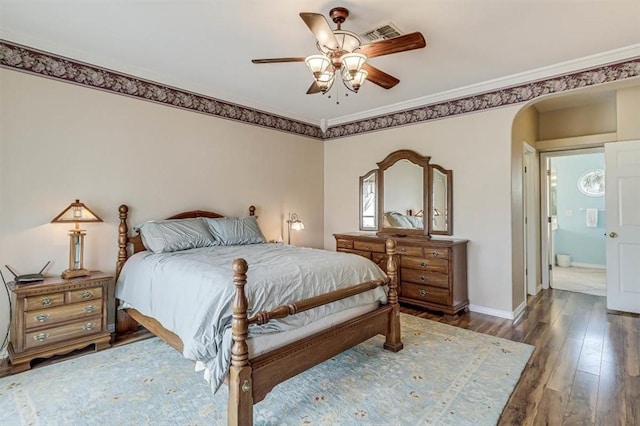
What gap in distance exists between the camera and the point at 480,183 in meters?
3.98

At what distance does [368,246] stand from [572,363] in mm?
2463

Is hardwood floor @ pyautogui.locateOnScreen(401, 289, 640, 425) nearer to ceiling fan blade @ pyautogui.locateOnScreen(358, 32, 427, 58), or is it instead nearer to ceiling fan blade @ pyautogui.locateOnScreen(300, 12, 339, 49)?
ceiling fan blade @ pyautogui.locateOnScreen(358, 32, 427, 58)

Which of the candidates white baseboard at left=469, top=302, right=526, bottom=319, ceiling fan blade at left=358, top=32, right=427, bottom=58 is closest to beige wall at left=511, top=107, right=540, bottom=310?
white baseboard at left=469, top=302, right=526, bottom=319

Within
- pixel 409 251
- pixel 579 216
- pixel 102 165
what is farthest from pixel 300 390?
pixel 579 216

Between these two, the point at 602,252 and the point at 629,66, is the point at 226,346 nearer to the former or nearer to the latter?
the point at 629,66

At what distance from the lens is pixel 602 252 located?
668 cm

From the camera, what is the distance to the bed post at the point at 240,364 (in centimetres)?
173

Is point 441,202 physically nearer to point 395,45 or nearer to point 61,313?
point 395,45

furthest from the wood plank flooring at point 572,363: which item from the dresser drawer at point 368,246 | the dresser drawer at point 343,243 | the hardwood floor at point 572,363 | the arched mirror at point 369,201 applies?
the arched mirror at point 369,201

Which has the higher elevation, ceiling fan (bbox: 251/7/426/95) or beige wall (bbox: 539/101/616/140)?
beige wall (bbox: 539/101/616/140)

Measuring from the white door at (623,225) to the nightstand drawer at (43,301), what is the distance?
5.88 metres

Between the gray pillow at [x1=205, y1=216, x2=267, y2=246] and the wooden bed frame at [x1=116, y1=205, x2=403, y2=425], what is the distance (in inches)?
44.3

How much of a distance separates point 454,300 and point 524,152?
2220mm

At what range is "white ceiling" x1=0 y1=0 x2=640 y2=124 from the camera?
241 cm
